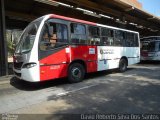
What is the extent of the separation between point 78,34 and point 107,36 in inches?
88.9

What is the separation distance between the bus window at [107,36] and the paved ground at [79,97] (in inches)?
87.7

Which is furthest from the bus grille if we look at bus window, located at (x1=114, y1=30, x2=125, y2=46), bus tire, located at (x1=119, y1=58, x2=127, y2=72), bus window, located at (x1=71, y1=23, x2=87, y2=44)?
bus tire, located at (x1=119, y1=58, x2=127, y2=72)

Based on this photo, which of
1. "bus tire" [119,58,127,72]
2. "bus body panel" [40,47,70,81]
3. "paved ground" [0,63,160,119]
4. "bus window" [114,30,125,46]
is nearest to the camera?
"paved ground" [0,63,160,119]

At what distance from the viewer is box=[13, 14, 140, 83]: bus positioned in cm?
786

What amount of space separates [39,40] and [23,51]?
2.88ft

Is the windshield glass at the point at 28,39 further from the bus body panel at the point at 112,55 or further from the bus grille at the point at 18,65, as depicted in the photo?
Result: the bus body panel at the point at 112,55

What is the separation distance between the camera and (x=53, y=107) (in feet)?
19.9

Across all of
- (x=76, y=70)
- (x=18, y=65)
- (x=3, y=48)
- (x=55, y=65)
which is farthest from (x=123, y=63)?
(x=3, y=48)

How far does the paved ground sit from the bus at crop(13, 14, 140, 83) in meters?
0.62

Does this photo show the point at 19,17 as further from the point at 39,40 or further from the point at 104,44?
the point at 39,40

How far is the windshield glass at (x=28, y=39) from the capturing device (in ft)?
26.4

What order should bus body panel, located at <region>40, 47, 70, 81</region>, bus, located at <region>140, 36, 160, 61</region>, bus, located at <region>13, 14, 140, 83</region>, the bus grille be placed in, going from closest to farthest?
bus, located at <region>13, 14, 140, 83</region> → bus body panel, located at <region>40, 47, 70, 81</region> → the bus grille → bus, located at <region>140, 36, 160, 61</region>

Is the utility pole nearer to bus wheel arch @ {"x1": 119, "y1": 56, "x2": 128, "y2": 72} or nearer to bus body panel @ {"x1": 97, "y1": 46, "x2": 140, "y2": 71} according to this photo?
bus body panel @ {"x1": 97, "y1": 46, "x2": 140, "y2": 71}

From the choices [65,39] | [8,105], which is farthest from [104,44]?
[8,105]
